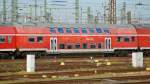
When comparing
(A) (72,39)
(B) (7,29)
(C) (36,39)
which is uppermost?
(B) (7,29)

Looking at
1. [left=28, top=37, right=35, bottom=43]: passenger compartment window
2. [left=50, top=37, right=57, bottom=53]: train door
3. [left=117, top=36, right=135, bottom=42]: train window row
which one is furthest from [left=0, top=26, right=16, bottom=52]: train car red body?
[left=117, top=36, right=135, bottom=42]: train window row

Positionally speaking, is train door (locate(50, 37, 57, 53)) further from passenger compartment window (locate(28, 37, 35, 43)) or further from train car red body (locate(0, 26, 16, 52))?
train car red body (locate(0, 26, 16, 52))

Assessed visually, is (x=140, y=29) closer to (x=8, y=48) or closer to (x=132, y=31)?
(x=132, y=31)

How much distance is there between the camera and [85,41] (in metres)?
41.8

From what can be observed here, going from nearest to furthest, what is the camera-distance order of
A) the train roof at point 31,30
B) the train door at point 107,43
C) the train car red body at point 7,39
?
the train car red body at point 7,39 < the train roof at point 31,30 < the train door at point 107,43

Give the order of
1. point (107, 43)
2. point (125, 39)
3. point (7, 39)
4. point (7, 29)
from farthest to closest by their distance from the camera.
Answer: point (125, 39)
point (107, 43)
point (7, 29)
point (7, 39)

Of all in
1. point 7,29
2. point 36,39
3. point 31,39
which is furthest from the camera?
point 36,39

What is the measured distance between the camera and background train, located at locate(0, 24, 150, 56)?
39.3 meters

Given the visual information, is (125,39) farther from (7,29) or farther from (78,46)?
(7,29)

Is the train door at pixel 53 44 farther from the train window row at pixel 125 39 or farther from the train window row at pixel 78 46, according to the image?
the train window row at pixel 125 39

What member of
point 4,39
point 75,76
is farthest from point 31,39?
point 75,76

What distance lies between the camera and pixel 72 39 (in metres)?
41.3

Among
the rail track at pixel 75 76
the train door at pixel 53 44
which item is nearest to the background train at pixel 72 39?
the train door at pixel 53 44

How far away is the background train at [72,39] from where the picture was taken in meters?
39.3
